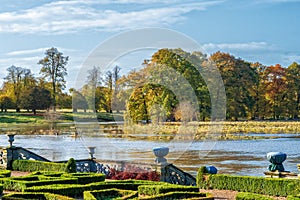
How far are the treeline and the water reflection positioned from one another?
2.51 meters

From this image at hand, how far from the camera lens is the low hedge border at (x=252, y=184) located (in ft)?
45.1

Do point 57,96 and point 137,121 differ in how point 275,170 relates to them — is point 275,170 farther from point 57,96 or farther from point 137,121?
point 57,96

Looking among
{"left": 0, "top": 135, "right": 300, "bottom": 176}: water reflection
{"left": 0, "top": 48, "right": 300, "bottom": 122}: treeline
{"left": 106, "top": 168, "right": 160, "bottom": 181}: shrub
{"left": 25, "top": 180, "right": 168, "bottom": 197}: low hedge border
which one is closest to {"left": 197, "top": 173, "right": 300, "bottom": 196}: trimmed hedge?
{"left": 106, "top": 168, "right": 160, "bottom": 181}: shrub

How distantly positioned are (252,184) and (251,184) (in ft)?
0.17

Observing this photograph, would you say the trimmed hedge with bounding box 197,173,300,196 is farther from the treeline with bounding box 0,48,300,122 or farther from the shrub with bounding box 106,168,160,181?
the treeline with bounding box 0,48,300,122

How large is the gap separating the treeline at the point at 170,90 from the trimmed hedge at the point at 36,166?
828 cm

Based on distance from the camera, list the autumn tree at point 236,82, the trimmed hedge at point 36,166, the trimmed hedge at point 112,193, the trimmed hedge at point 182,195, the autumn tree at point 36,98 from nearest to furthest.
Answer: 1. the trimmed hedge at point 182,195
2. the trimmed hedge at point 112,193
3. the trimmed hedge at point 36,166
4. the autumn tree at point 236,82
5. the autumn tree at point 36,98

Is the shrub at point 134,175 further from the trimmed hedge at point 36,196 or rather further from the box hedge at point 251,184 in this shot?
the trimmed hedge at point 36,196

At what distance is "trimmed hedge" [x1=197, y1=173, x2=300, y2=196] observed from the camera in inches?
541

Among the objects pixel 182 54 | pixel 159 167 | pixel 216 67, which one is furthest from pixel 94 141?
pixel 159 167

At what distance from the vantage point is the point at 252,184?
1484cm

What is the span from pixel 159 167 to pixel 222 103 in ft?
116

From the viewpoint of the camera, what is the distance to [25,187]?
1414cm

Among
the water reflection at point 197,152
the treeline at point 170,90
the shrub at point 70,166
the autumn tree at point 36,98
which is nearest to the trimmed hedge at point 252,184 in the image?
the shrub at point 70,166
